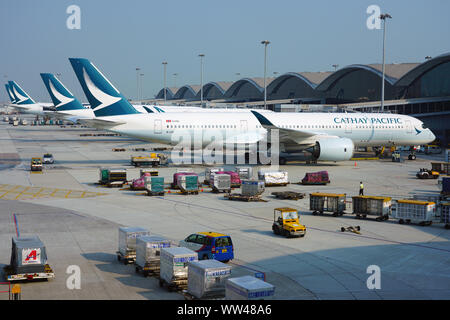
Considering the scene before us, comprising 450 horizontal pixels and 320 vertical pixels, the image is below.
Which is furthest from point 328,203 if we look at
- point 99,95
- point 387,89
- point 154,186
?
point 387,89

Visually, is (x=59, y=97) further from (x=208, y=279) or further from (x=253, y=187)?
(x=208, y=279)

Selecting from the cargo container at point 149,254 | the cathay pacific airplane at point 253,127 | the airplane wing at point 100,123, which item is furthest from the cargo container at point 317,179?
the cargo container at point 149,254

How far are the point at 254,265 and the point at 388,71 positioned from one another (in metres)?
85.5

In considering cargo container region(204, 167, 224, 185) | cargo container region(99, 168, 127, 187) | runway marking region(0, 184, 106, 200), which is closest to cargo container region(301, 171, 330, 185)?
cargo container region(204, 167, 224, 185)

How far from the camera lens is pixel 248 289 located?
15.5 metres

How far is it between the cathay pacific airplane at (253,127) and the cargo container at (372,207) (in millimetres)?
20844

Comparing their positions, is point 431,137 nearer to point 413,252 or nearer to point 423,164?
point 423,164

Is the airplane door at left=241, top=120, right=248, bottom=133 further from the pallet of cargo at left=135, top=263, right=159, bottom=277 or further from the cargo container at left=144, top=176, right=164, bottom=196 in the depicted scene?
the pallet of cargo at left=135, top=263, right=159, bottom=277

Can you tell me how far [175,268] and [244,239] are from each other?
7.84 m

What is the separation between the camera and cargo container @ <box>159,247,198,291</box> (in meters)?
18.6

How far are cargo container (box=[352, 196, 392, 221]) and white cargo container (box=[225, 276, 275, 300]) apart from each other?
16821 millimetres

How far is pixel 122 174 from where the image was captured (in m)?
42.9

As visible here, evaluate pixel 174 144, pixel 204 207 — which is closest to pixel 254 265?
pixel 204 207

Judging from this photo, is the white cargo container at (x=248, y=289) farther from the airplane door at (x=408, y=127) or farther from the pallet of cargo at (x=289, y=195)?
the airplane door at (x=408, y=127)
